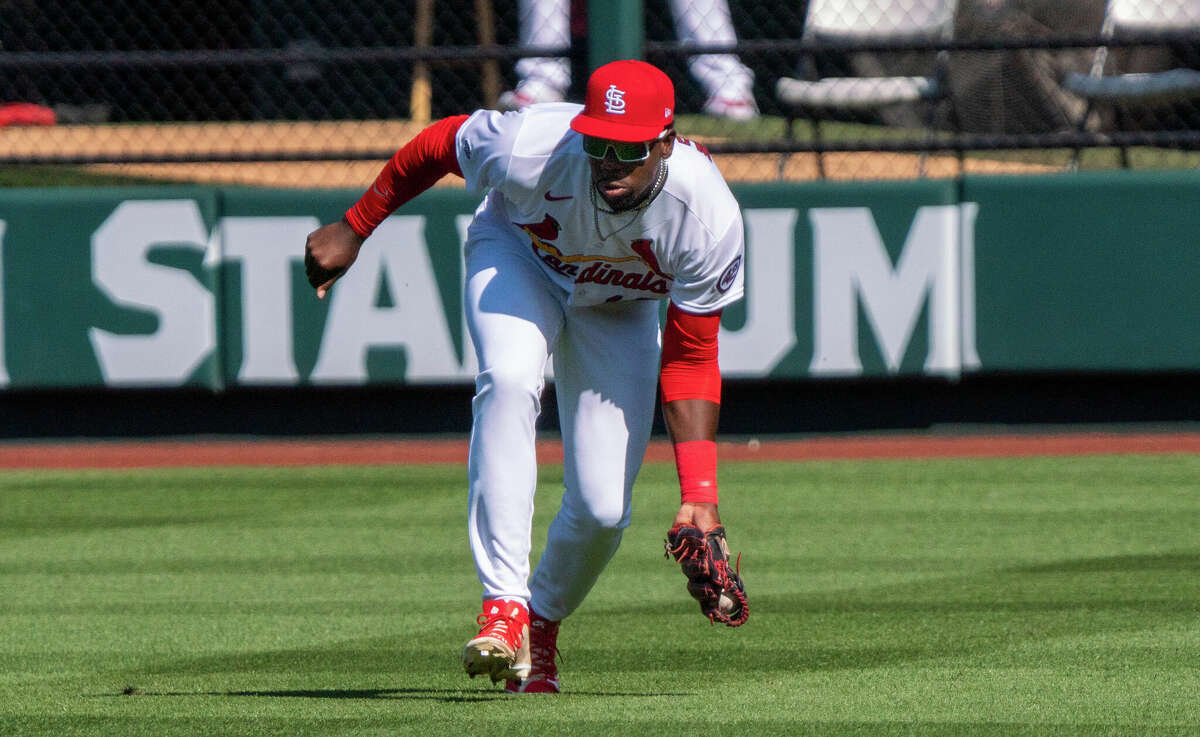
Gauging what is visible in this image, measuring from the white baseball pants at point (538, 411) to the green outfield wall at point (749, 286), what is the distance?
495 centimetres

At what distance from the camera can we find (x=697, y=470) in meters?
4.36

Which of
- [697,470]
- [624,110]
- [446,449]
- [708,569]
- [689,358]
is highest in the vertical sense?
[624,110]

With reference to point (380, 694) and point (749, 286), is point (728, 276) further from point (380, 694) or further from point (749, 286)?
point (749, 286)

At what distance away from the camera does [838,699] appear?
4.40m

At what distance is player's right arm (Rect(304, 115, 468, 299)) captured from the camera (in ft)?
15.1

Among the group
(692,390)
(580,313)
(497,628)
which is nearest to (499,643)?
(497,628)

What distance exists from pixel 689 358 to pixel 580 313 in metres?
0.32

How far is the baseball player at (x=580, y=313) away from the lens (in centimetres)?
421

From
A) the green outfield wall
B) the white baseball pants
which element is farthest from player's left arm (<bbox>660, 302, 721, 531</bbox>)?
the green outfield wall

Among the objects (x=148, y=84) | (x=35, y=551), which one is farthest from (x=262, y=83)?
(x=35, y=551)

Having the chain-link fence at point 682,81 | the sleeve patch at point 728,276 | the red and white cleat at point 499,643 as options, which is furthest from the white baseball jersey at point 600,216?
the chain-link fence at point 682,81

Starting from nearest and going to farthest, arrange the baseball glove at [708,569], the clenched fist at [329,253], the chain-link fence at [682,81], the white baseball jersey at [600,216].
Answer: the baseball glove at [708,569], the white baseball jersey at [600,216], the clenched fist at [329,253], the chain-link fence at [682,81]

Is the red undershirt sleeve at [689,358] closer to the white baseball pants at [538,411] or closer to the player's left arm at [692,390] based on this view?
the player's left arm at [692,390]

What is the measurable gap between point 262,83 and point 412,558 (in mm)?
7125
